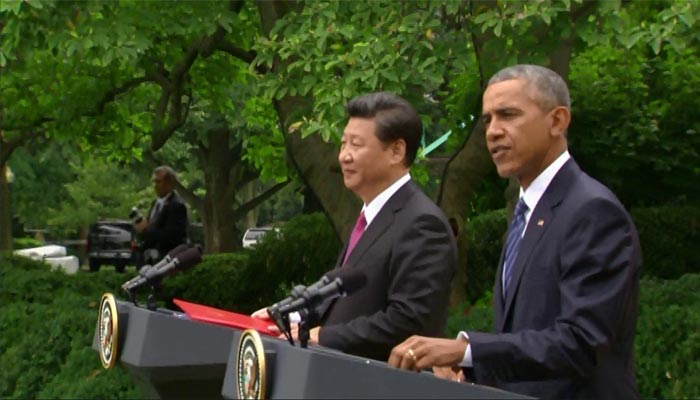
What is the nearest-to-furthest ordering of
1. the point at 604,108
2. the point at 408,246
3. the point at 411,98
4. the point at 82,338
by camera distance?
the point at 408,246 < the point at 82,338 < the point at 411,98 < the point at 604,108

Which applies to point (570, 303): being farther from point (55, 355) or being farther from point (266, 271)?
point (266, 271)

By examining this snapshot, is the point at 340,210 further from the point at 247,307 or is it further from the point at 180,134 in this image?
the point at 180,134

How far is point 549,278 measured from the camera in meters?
3.71

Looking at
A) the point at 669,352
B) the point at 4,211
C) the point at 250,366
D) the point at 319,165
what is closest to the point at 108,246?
the point at 4,211

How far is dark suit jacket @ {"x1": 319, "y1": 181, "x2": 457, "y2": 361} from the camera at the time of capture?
4.60 metres

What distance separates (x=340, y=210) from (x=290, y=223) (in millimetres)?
3257

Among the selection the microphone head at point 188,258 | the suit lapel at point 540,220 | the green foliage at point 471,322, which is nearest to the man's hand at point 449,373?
the suit lapel at point 540,220

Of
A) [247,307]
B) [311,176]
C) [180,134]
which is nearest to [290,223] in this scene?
[247,307]

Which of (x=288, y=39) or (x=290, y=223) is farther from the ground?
(x=288, y=39)

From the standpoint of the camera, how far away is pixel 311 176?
1170 cm

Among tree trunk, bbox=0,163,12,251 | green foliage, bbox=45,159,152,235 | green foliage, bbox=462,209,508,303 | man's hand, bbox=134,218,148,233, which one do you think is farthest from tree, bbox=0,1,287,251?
green foliage, bbox=45,159,152,235

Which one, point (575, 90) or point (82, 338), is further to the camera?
point (575, 90)

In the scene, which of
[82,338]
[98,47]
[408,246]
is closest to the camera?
[408,246]

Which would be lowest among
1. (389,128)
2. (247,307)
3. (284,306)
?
(247,307)
